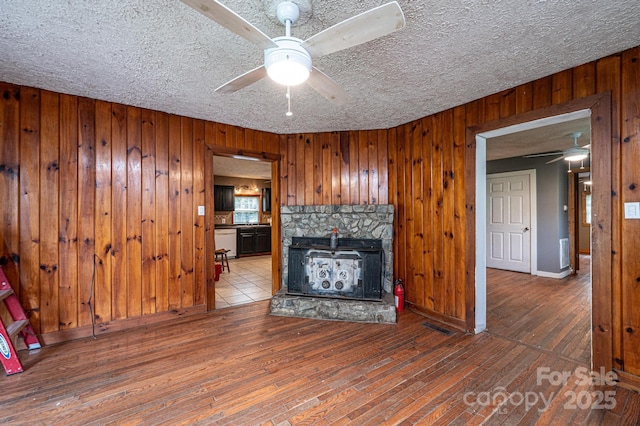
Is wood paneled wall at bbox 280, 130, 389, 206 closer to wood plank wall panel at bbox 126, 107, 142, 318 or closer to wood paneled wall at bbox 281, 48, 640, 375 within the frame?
wood paneled wall at bbox 281, 48, 640, 375

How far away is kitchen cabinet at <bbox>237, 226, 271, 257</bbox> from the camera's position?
300 inches

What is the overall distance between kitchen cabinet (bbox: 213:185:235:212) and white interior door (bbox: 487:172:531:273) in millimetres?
Result: 6700

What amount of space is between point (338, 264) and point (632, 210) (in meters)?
2.56

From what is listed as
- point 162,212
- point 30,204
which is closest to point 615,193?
point 162,212

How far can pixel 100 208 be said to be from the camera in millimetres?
2826

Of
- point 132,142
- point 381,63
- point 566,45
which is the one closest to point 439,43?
point 381,63

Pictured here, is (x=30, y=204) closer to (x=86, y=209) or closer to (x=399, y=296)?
(x=86, y=209)

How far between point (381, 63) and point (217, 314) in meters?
3.23

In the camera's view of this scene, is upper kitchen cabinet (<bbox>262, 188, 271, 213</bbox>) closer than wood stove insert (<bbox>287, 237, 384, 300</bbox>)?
No

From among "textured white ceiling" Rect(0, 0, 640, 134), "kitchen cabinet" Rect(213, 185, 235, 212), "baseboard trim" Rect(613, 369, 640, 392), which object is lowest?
"baseboard trim" Rect(613, 369, 640, 392)

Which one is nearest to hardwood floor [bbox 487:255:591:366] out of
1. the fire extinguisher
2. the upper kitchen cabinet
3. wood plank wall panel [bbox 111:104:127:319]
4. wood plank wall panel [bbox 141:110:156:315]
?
the fire extinguisher

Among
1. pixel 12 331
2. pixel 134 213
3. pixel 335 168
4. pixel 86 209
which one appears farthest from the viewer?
pixel 335 168

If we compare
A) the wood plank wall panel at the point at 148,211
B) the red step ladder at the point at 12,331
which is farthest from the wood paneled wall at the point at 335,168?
the red step ladder at the point at 12,331

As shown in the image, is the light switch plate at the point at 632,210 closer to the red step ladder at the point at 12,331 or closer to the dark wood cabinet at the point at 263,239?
the red step ladder at the point at 12,331
